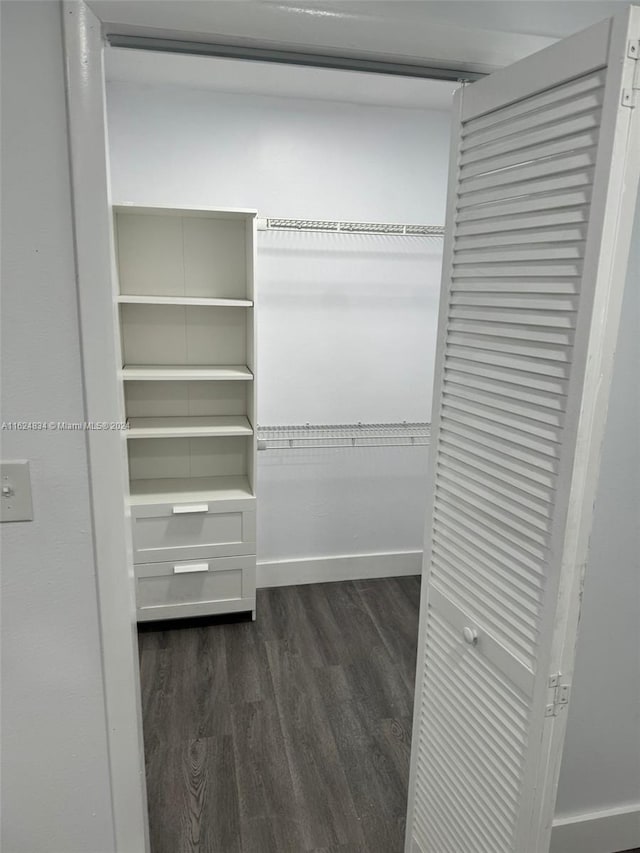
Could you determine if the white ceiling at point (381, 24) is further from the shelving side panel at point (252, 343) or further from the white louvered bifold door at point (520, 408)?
the shelving side panel at point (252, 343)

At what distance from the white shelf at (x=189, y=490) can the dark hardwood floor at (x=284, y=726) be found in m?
0.63

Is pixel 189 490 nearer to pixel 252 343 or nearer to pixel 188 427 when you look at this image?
pixel 188 427

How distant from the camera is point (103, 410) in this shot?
1084mm

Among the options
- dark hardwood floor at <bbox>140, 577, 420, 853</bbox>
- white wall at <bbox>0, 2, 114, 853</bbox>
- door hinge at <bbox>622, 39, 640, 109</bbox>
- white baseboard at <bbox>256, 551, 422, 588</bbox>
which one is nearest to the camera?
door hinge at <bbox>622, 39, 640, 109</bbox>

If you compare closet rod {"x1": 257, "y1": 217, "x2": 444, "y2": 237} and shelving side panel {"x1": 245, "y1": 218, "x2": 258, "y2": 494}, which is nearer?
shelving side panel {"x1": 245, "y1": 218, "x2": 258, "y2": 494}

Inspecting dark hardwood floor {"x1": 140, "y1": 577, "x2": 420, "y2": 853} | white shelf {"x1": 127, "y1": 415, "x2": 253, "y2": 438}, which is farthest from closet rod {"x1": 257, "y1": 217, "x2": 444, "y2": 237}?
dark hardwood floor {"x1": 140, "y1": 577, "x2": 420, "y2": 853}

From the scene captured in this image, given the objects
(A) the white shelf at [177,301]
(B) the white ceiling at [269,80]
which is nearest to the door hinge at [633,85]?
(B) the white ceiling at [269,80]

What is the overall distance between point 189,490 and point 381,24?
A: 79.7 inches

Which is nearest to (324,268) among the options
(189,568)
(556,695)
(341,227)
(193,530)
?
(341,227)

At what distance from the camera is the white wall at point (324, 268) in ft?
8.45

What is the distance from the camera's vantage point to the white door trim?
972mm

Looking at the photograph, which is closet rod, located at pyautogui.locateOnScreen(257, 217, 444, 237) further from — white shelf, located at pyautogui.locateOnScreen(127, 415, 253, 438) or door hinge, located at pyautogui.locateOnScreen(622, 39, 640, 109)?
door hinge, located at pyautogui.locateOnScreen(622, 39, 640, 109)

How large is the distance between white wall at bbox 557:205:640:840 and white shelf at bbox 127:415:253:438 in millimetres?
1533

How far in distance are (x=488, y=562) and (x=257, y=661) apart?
1.62 meters
